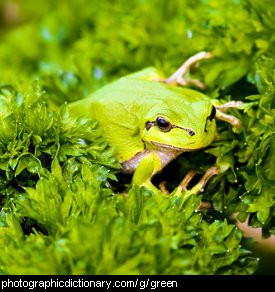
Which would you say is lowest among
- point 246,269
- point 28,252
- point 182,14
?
point 246,269

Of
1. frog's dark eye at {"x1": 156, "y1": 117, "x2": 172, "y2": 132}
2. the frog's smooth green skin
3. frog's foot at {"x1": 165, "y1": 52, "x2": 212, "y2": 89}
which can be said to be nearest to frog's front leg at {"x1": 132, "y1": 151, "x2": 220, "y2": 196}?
the frog's smooth green skin

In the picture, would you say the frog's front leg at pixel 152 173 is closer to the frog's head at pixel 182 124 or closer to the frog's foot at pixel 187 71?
the frog's head at pixel 182 124

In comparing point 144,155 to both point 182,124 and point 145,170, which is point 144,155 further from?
point 182,124

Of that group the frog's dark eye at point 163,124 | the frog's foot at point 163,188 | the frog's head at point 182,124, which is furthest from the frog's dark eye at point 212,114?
the frog's foot at point 163,188

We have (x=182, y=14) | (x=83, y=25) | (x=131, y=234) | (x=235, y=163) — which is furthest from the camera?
(x=83, y=25)

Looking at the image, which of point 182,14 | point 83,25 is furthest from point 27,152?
point 83,25

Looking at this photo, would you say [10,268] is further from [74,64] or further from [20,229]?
[74,64]
